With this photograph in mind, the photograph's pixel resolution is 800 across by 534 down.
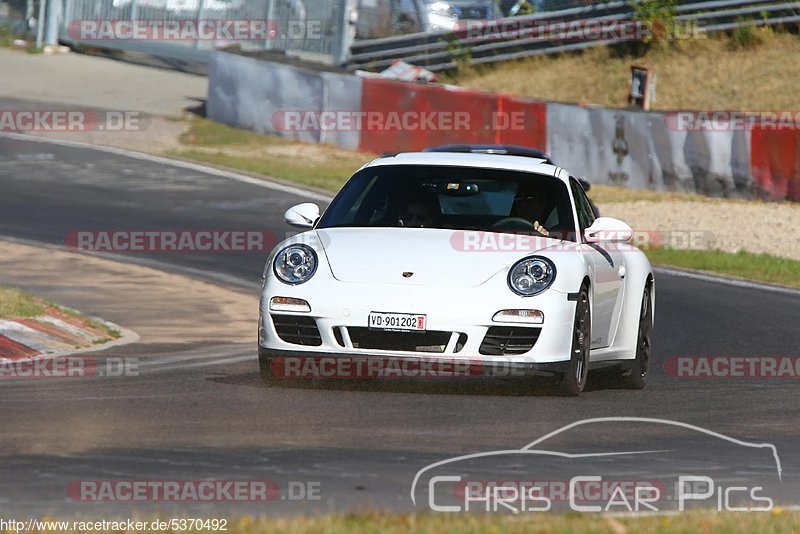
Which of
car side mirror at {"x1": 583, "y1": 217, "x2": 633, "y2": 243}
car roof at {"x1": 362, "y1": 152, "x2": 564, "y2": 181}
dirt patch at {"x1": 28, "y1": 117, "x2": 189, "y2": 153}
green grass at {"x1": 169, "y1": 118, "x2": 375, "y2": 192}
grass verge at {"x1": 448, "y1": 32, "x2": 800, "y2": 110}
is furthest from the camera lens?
grass verge at {"x1": 448, "y1": 32, "x2": 800, "y2": 110}

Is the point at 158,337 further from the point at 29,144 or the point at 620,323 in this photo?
the point at 29,144

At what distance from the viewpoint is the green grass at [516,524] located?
5145 millimetres

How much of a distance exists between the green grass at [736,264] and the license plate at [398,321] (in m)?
9.70

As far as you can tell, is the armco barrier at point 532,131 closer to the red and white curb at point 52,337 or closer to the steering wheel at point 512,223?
the red and white curb at point 52,337

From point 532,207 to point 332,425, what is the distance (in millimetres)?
2675

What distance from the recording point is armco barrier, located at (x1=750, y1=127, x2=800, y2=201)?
23.3 m

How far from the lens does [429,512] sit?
5.61 meters

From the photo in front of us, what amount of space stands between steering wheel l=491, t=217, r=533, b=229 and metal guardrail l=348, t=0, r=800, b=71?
25873mm
